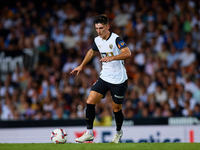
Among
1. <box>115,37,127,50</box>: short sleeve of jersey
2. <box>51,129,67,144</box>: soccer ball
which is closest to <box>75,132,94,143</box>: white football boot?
<box>51,129,67,144</box>: soccer ball

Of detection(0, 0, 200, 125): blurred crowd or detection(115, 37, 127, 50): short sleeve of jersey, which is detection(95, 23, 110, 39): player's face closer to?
detection(115, 37, 127, 50): short sleeve of jersey

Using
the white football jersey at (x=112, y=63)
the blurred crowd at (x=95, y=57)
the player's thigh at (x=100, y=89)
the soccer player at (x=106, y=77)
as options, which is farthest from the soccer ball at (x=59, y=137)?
the blurred crowd at (x=95, y=57)

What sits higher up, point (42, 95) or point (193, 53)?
point (193, 53)

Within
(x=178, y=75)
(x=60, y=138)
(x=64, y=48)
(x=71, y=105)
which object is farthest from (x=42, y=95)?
(x=60, y=138)

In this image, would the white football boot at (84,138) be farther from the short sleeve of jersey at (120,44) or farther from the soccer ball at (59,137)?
the short sleeve of jersey at (120,44)

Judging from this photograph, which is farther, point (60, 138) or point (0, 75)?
point (0, 75)

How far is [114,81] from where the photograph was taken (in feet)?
22.4

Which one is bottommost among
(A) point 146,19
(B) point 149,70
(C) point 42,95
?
(C) point 42,95

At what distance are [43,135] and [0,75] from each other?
13.9 feet

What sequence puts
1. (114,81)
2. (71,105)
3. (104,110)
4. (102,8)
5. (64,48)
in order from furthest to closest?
(102,8) < (64,48) < (71,105) < (104,110) < (114,81)

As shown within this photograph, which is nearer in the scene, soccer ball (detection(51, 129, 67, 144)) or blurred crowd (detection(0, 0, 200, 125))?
soccer ball (detection(51, 129, 67, 144))

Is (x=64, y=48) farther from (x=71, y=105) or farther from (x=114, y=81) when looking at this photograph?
(x=114, y=81)

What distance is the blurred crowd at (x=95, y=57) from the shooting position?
458 inches

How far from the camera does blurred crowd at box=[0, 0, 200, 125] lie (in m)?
11.6
